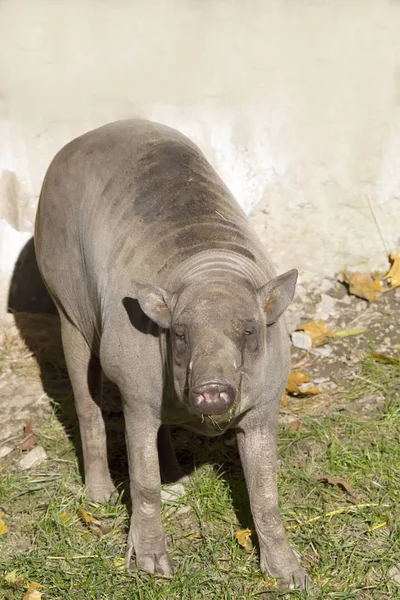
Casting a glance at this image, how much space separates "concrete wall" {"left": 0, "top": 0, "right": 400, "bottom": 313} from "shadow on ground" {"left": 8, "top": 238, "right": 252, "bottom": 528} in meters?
0.16

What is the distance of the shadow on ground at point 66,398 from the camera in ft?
17.8

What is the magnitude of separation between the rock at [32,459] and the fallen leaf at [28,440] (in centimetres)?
8

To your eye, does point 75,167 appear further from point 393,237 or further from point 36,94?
point 393,237

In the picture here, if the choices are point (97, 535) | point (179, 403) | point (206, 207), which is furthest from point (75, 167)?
point (97, 535)

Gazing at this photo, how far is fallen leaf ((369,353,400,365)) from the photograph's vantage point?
6.22m

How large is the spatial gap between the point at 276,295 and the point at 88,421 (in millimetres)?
1610

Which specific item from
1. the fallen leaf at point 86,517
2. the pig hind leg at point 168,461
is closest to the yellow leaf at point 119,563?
the fallen leaf at point 86,517

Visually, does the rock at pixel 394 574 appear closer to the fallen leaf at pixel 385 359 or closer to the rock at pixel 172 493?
the rock at pixel 172 493

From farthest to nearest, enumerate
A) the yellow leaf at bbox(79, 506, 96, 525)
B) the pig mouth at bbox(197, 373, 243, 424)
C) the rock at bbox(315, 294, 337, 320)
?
the rock at bbox(315, 294, 337, 320) < the yellow leaf at bbox(79, 506, 96, 525) < the pig mouth at bbox(197, 373, 243, 424)

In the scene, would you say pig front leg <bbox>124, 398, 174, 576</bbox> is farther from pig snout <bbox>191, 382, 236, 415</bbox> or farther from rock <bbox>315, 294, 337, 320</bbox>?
rock <bbox>315, 294, 337, 320</bbox>

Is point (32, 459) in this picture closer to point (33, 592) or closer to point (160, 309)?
point (33, 592)

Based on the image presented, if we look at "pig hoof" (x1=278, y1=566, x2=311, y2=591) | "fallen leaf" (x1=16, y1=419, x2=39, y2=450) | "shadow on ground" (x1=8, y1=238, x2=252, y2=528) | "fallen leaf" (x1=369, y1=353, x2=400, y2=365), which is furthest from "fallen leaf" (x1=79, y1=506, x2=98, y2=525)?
"fallen leaf" (x1=369, y1=353, x2=400, y2=365)

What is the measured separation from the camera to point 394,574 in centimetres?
457

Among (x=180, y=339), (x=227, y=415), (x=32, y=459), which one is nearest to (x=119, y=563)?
(x=32, y=459)
